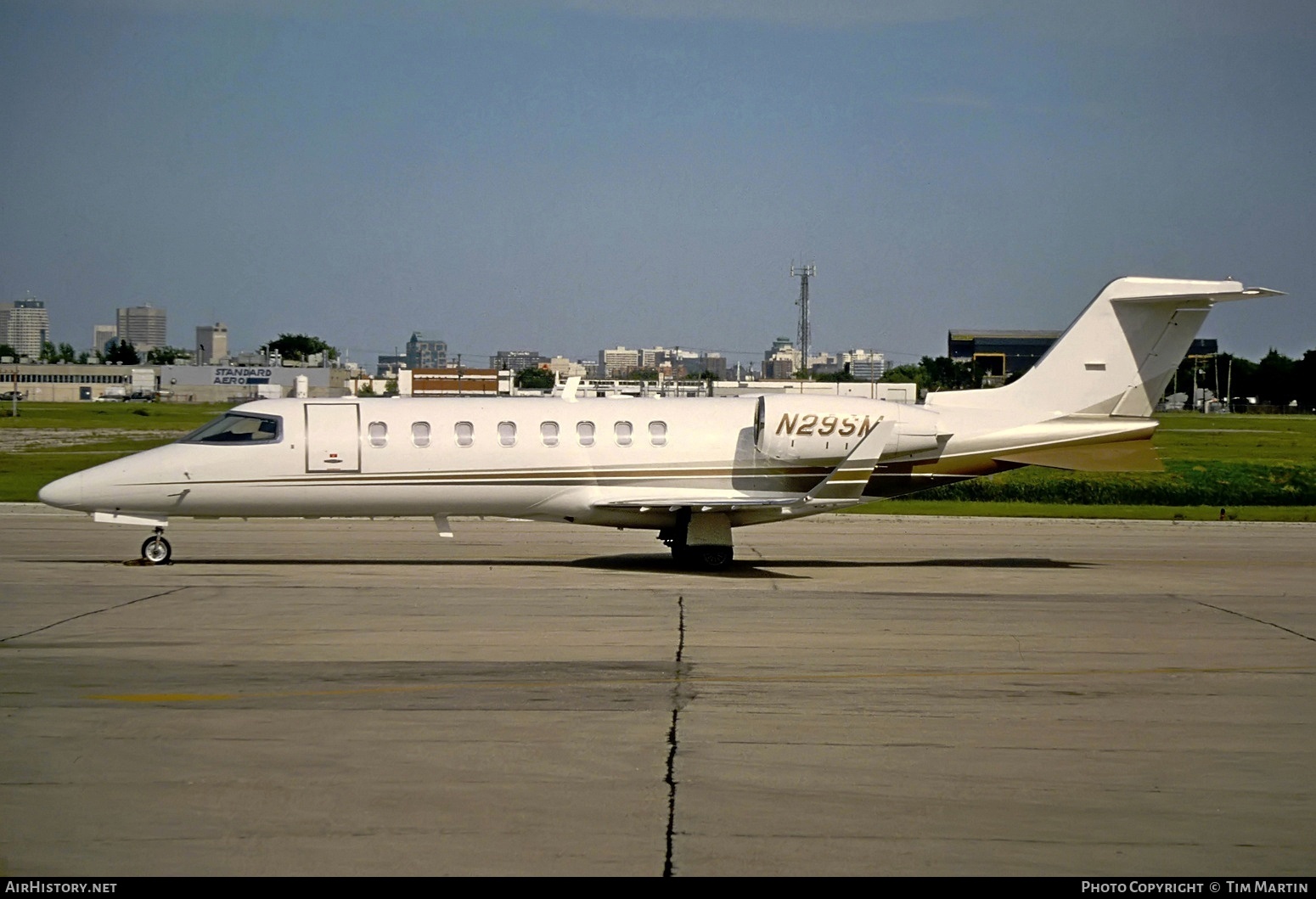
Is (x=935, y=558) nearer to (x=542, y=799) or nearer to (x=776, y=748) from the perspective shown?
(x=776, y=748)

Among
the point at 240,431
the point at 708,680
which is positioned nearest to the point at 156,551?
the point at 240,431

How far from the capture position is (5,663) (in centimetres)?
1268

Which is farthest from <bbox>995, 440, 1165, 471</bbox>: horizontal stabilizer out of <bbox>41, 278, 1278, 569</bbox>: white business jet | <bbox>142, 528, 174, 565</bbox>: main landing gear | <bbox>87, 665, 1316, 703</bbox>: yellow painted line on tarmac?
<bbox>142, 528, 174, 565</bbox>: main landing gear

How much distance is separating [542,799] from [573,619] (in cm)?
726

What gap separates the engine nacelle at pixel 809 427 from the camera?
71.5 feet

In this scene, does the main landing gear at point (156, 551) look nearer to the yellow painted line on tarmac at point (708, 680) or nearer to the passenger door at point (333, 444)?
the passenger door at point (333, 444)

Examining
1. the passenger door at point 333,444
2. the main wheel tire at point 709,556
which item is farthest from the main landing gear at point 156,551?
the main wheel tire at point 709,556

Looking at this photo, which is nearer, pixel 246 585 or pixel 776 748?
pixel 776 748

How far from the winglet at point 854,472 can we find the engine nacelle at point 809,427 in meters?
0.65

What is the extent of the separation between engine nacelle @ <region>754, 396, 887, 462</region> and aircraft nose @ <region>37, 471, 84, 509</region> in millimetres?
11294

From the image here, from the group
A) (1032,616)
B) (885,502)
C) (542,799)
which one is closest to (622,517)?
(1032,616)

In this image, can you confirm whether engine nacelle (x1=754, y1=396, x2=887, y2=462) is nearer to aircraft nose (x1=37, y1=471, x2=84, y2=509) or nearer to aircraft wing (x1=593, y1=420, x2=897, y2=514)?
aircraft wing (x1=593, y1=420, x2=897, y2=514)

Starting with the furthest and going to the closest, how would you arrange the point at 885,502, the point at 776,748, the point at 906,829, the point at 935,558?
the point at 885,502
the point at 935,558
the point at 776,748
the point at 906,829

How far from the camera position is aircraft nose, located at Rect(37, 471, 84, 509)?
20180 mm
